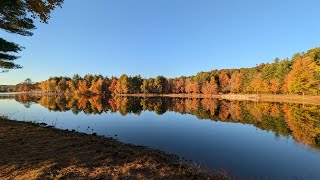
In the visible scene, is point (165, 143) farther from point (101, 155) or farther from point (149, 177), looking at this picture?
point (149, 177)

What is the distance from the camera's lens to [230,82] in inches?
4914

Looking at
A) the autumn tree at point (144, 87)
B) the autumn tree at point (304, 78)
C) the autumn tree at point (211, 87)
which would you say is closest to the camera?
the autumn tree at point (304, 78)

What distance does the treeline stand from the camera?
69.8 m

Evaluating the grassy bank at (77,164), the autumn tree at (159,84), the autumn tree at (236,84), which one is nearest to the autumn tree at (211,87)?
the autumn tree at (236,84)

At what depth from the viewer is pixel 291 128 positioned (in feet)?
88.9

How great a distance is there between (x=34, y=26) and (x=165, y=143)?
1490 cm

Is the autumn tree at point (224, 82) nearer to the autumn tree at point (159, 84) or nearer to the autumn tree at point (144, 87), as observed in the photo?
the autumn tree at point (159, 84)

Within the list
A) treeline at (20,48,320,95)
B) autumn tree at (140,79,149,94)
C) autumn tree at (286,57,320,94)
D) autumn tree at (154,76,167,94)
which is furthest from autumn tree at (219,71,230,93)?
autumn tree at (286,57,320,94)

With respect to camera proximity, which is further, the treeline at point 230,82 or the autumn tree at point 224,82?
the autumn tree at point 224,82

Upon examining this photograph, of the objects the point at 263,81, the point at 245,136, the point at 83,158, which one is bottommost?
the point at 245,136

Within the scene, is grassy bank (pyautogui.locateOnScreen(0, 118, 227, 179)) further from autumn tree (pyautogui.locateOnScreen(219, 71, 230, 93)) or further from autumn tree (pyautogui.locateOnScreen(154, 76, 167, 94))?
autumn tree (pyautogui.locateOnScreen(154, 76, 167, 94))

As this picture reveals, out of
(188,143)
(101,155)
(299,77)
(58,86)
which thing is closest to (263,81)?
(299,77)

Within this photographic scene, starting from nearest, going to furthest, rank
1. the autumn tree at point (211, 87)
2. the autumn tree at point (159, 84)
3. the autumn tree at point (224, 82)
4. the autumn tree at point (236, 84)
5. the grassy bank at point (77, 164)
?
the grassy bank at point (77, 164) → the autumn tree at point (236, 84) → the autumn tree at point (211, 87) → the autumn tree at point (224, 82) → the autumn tree at point (159, 84)

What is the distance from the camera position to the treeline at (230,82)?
6984 cm
